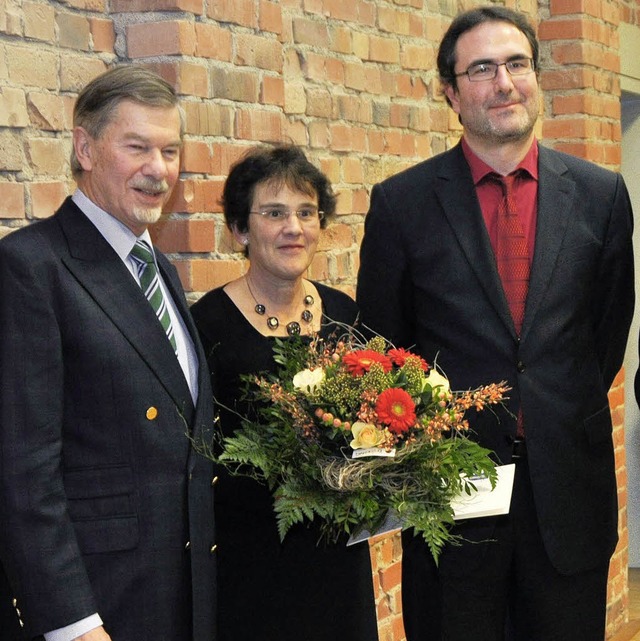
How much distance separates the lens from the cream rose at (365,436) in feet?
8.68

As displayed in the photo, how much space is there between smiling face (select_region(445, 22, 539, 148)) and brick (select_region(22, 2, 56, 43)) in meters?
1.08

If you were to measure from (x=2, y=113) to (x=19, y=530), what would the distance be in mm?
1126

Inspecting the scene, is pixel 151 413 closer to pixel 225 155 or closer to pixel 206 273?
pixel 206 273

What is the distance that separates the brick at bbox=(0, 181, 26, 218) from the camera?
300 cm

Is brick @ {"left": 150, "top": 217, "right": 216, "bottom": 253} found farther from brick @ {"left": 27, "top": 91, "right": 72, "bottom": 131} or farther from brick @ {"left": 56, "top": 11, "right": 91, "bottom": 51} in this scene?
brick @ {"left": 56, "top": 11, "right": 91, "bottom": 51}

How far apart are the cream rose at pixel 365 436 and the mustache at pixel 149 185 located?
652 mm

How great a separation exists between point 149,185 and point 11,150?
59cm

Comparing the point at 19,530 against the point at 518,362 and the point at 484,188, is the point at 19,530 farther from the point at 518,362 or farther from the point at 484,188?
the point at 484,188

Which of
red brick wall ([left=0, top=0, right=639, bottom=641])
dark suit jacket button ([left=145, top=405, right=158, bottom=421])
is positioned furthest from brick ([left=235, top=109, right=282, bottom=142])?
dark suit jacket button ([left=145, top=405, right=158, bottom=421])

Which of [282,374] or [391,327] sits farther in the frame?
[391,327]

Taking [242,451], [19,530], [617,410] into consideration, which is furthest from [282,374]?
[617,410]

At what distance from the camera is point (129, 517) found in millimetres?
2498

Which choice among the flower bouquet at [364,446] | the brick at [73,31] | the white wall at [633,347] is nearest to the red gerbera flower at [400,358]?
the flower bouquet at [364,446]

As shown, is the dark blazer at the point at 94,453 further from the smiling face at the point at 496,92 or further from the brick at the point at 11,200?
the smiling face at the point at 496,92
